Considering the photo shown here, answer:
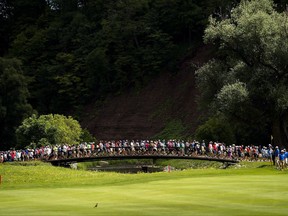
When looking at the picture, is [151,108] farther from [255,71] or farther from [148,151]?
[255,71]

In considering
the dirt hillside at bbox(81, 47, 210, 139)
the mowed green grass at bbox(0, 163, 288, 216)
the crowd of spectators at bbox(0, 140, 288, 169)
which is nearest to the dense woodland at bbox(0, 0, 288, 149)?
the dirt hillside at bbox(81, 47, 210, 139)

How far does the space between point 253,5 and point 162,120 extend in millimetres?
40537

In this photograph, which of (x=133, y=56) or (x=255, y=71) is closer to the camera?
(x=255, y=71)

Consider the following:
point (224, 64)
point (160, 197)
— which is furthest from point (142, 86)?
point (160, 197)

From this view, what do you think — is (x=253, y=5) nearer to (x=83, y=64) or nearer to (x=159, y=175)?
(x=159, y=175)

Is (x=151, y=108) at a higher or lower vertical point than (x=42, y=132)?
higher

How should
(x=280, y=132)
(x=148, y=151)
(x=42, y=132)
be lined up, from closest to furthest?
(x=280, y=132), (x=148, y=151), (x=42, y=132)

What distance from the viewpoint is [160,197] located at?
86.1 feet

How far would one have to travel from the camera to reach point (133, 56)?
10694 cm

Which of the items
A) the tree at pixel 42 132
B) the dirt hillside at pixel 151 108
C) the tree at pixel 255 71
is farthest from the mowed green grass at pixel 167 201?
the dirt hillside at pixel 151 108

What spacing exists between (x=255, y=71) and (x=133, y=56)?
165 ft

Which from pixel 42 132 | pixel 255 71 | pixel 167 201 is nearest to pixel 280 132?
pixel 255 71

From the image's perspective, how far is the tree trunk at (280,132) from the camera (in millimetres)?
59312

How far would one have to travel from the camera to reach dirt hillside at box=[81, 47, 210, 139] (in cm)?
9794
